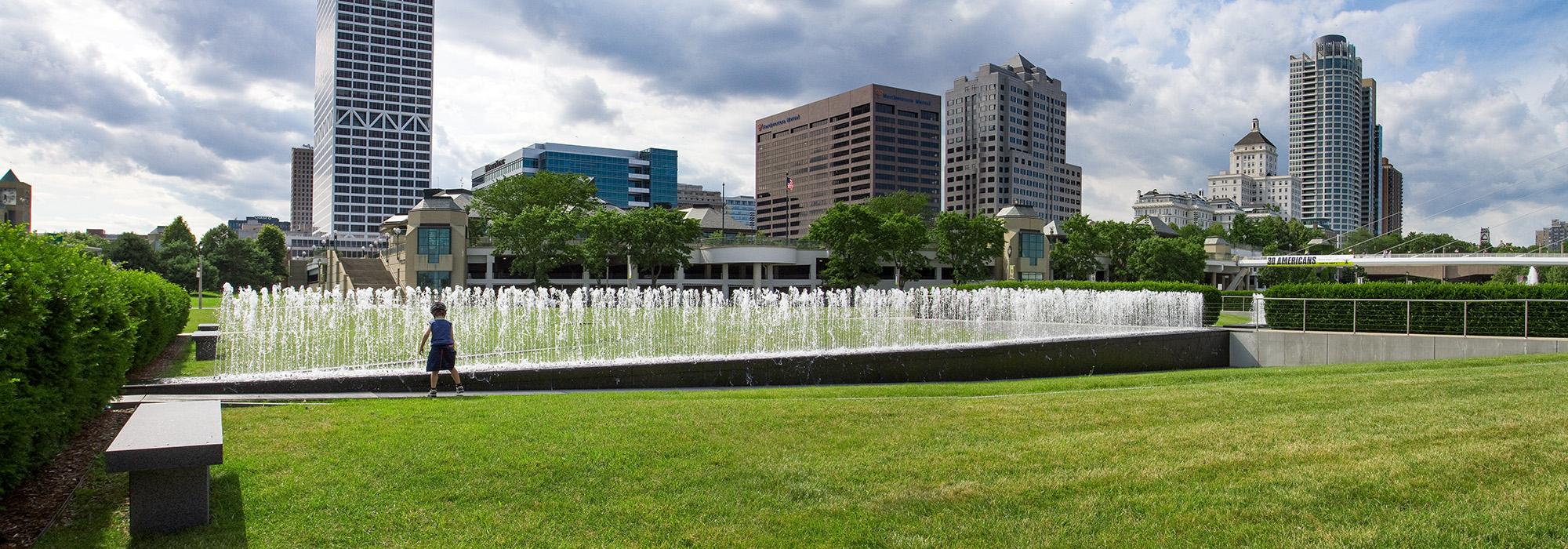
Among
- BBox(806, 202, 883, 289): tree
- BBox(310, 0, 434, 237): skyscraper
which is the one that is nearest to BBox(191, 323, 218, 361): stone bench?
BBox(806, 202, 883, 289): tree

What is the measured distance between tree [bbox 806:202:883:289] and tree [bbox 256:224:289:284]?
62454 millimetres

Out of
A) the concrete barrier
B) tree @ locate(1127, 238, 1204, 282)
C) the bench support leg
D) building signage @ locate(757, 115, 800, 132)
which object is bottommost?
the concrete barrier

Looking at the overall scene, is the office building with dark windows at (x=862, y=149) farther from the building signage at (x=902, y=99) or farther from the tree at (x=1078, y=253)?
the tree at (x=1078, y=253)

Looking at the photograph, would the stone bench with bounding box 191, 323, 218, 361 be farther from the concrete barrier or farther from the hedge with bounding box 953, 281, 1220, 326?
the hedge with bounding box 953, 281, 1220, 326

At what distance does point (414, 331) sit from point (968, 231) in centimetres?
4792

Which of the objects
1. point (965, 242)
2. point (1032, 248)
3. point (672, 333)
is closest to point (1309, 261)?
point (1032, 248)

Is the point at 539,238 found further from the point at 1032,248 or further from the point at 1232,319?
the point at 1232,319

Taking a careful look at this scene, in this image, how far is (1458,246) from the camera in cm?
13700

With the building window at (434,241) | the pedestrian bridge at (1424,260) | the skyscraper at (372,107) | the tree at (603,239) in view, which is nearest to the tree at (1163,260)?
the pedestrian bridge at (1424,260)

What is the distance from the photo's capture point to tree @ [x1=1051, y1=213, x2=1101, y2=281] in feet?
252

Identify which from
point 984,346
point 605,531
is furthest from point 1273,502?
point 984,346

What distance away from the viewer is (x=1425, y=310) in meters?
22.3

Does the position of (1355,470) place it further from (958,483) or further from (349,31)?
(349,31)

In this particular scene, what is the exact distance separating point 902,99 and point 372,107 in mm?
93540
